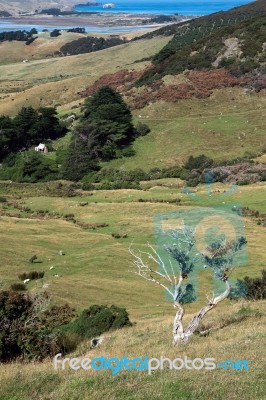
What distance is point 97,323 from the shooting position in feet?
57.7

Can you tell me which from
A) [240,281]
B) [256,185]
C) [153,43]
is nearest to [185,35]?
[153,43]

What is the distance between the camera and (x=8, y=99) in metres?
90.6

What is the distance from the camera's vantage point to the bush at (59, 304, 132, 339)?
17109 millimetres

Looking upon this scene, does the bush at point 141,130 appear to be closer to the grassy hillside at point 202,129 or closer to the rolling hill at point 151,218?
the grassy hillside at point 202,129

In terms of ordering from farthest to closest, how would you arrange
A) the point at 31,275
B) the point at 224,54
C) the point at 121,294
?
the point at 224,54, the point at 31,275, the point at 121,294

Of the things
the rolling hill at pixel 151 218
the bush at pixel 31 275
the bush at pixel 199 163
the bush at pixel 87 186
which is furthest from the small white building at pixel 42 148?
the bush at pixel 31 275

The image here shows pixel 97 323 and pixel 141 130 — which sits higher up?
pixel 97 323

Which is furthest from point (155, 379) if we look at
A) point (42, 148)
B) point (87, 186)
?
point (42, 148)

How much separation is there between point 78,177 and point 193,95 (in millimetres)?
21015

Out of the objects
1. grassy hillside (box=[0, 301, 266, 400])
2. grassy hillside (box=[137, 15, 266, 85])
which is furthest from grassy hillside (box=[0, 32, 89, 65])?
grassy hillside (box=[0, 301, 266, 400])

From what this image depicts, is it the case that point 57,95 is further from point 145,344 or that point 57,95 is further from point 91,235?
point 145,344

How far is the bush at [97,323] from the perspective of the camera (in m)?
17.1

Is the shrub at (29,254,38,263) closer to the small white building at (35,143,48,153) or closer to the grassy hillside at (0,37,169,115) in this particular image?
the small white building at (35,143,48,153)

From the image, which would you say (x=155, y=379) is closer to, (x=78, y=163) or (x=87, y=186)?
(x=87, y=186)
